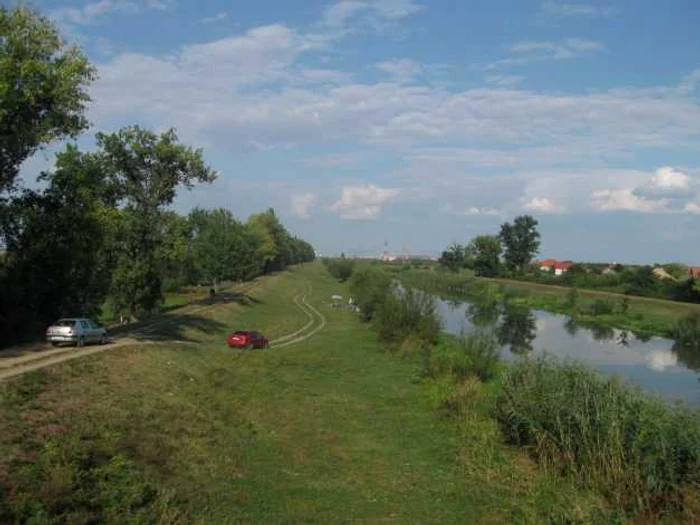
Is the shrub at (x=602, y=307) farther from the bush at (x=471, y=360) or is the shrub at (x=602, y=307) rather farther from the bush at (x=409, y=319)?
the bush at (x=471, y=360)

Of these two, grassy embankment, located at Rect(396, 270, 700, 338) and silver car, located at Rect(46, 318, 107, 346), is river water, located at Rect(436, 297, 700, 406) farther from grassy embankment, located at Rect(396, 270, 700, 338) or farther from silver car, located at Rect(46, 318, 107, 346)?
silver car, located at Rect(46, 318, 107, 346)

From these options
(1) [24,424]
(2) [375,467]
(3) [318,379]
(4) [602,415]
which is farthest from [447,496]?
A: (3) [318,379]

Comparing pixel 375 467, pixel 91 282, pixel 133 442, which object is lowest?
pixel 375 467

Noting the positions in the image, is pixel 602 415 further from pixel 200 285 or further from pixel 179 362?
pixel 200 285

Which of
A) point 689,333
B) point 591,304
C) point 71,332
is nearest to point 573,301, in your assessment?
point 591,304

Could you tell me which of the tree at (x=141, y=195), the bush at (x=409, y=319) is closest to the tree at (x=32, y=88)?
the tree at (x=141, y=195)

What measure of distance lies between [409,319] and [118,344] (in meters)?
23.6

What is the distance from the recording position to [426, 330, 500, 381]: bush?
31609 mm

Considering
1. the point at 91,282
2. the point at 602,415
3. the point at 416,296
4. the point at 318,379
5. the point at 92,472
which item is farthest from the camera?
the point at 416,296

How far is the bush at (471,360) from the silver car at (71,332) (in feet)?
55.2

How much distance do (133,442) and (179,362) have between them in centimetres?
1457

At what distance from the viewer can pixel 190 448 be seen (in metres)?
18.2

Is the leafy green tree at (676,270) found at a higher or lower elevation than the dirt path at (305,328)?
higher

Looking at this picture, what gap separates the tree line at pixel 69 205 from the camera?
26.6 metres
